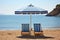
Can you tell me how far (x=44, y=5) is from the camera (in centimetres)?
2058

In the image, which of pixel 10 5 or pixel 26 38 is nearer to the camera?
pixel 26 38

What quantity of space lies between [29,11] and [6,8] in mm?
15903

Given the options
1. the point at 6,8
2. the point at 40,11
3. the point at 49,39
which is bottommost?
the point at 49,39

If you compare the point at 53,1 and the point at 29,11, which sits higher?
the point at 53,1

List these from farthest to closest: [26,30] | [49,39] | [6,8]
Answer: [6,8], [26,30], [49,39]

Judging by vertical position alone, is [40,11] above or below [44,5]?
below

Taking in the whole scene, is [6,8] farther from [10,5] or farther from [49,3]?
[49,3]

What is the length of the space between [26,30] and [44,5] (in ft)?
45.8

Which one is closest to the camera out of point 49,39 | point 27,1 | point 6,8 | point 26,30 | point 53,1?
point 49,39

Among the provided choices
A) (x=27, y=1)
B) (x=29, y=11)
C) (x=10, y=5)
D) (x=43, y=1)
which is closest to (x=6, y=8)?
(x=10, y=5)

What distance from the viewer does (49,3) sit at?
19.2m

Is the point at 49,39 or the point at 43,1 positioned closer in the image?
the point at 49,39

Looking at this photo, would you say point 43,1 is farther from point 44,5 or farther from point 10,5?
point 10,5

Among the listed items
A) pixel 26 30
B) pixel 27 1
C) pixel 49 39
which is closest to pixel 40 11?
pixel 26 30
